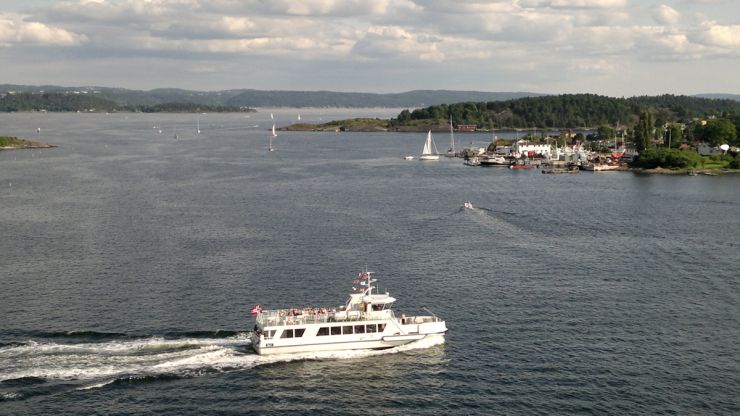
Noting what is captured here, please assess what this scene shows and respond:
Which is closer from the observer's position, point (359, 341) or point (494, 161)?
point (359, 341)

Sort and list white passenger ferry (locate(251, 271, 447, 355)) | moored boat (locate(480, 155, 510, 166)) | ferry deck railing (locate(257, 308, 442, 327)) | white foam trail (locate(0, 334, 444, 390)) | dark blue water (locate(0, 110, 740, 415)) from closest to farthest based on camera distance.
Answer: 1. dark blue water (locate(0, 110, 740, 415))
2. white foam trail (locate(0, 334, 444, 390))
3. white passenger ferry (locate(251, 271, 447, 355))
4. ferry deck railing (locate(257, 308, 442, 327))
5. moored boat (locate(480, 155, 510, 166))

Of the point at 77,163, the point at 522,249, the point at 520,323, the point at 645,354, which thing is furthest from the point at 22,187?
the point at 645,354

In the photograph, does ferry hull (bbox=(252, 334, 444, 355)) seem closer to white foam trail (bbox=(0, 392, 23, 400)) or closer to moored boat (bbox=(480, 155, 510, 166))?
white foam trail (bbox=(0, 392, 23, 400))

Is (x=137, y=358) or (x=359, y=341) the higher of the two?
(x=359, y=341)

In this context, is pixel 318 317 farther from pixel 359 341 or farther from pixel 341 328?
pixel 359 341

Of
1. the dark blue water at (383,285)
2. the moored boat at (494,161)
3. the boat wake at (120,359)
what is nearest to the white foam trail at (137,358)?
the boat wake at (120,359)

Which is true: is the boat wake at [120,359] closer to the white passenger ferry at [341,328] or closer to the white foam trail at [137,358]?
the white foam trail at [137,358]

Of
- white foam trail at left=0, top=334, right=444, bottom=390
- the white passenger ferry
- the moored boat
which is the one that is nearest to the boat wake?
white foam trail at left=0, top=334, right=444, bottom=390

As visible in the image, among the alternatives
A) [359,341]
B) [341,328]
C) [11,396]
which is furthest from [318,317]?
[11,396]
